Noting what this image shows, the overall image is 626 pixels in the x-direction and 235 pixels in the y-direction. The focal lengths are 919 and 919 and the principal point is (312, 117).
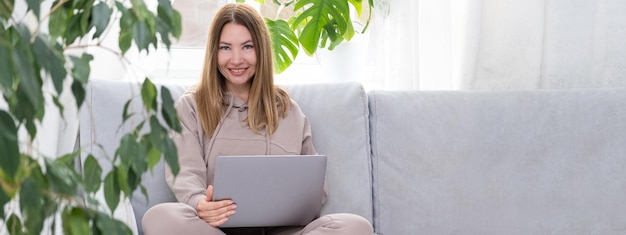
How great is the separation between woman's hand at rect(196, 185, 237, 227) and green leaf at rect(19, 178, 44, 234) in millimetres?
1336

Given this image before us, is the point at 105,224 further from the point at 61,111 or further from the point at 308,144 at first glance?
the point at 308,144

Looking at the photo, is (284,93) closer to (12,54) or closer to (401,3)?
(401,3)

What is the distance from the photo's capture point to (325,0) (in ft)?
9.56

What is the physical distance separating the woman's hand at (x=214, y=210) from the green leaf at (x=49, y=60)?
135 centimetres

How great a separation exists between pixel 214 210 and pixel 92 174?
121 cm

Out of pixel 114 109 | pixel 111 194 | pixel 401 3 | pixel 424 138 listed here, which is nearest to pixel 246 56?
pixel 114 109

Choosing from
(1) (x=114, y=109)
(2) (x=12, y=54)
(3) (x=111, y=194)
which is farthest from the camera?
(1) (x=114, y=109)

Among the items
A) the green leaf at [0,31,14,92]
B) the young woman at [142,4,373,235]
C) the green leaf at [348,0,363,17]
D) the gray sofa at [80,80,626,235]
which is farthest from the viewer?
the green leaf at [348,0,363,17]

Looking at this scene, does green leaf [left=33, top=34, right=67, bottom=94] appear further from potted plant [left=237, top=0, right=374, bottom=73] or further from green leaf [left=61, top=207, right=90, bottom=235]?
potted plant [left=237, top=0, right=374, bottom=73]

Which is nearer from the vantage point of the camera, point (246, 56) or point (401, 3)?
point (246, 56)

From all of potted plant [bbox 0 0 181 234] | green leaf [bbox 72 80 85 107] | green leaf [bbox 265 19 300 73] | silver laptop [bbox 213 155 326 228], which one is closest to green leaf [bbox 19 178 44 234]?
potted plant [bbox 0 0 181 234]

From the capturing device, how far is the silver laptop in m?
2.03

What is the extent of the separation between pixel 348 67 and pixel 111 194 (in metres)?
2.19

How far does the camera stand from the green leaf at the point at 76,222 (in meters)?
0.74
